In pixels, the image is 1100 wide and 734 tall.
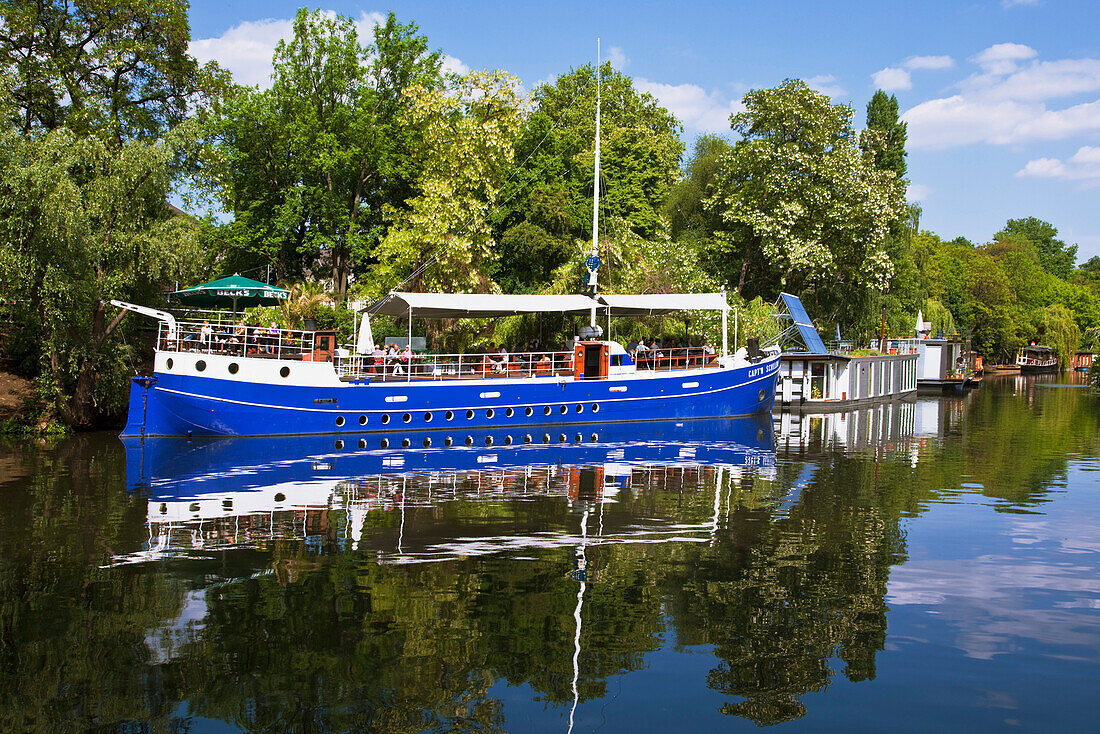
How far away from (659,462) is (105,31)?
89.5 ft

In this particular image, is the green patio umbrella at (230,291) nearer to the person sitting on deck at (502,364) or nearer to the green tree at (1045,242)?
the person sitting on deck at (502,364)

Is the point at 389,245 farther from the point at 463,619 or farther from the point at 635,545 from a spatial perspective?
the point at 463,619

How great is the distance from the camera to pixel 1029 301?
107812 mm

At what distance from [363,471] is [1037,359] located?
100 meters

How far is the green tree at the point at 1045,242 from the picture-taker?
5468 inches

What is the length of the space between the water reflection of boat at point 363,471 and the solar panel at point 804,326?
42.9ft

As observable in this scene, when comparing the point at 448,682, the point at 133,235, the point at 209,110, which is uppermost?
the point at 209,110

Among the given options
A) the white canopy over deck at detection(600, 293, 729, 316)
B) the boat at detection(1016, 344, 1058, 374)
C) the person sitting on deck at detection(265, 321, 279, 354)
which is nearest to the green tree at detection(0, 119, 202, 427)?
the person sitting on deck at detection(265, 321, 279, 354)

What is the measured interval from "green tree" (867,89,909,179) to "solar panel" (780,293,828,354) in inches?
1032

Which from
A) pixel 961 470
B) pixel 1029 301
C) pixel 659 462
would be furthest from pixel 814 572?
pixel 1029 301

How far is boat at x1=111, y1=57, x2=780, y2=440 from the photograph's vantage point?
87.0ft

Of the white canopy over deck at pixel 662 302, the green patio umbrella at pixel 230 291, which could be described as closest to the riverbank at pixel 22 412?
the green patio umbrella at pixel 230 291

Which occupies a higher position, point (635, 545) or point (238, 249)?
point (238, 249)

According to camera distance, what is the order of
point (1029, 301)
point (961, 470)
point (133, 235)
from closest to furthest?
point (961, 470) < point (133, 235) < point (1029, 301)
